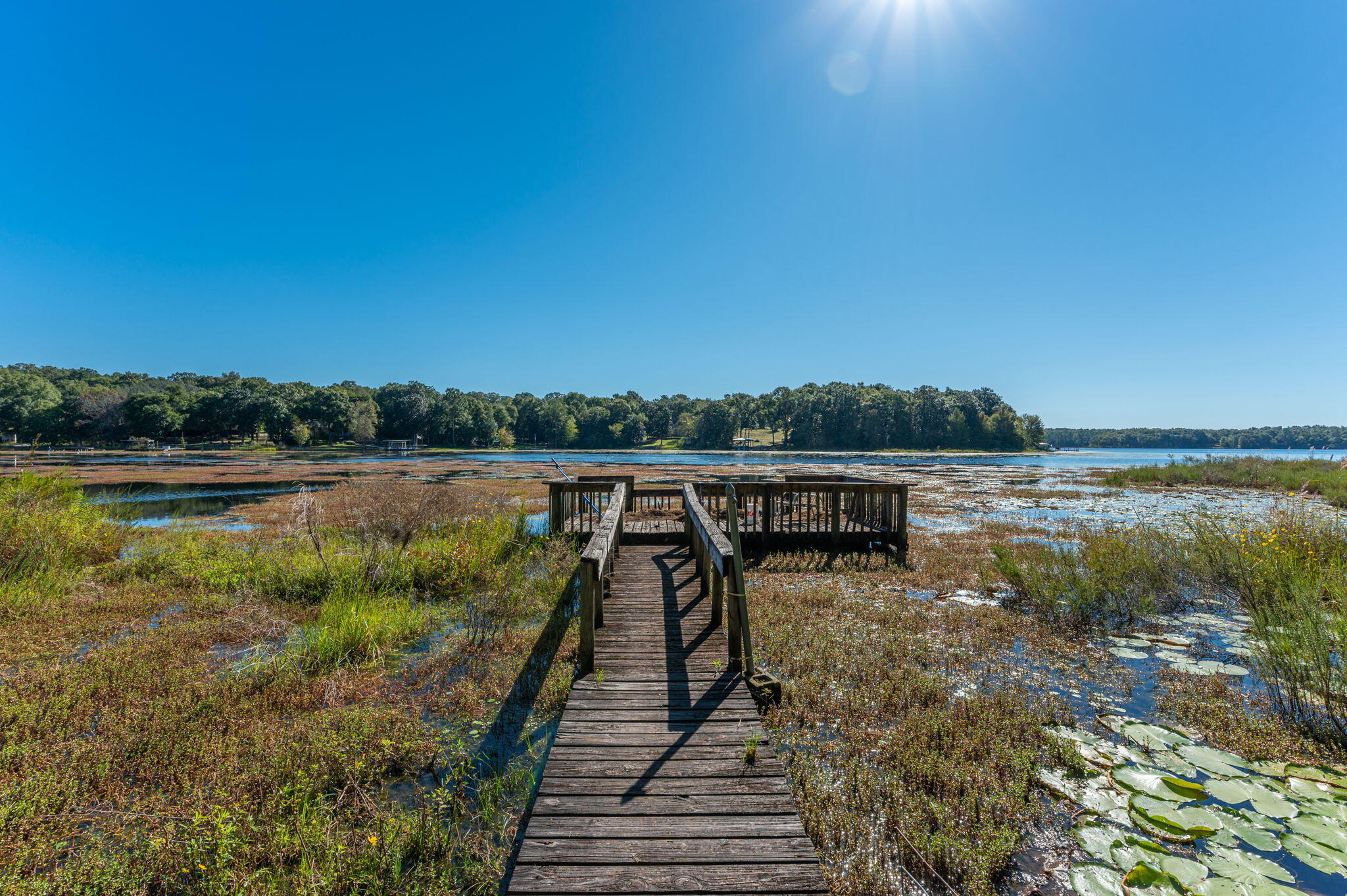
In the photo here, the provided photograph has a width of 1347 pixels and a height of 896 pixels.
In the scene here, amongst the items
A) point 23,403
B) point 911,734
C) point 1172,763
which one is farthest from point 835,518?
point 23,403

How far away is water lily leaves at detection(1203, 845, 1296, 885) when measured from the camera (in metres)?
3.11

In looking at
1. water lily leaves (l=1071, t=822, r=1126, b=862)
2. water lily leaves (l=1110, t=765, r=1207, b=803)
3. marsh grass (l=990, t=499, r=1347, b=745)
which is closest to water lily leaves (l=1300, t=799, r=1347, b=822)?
water lily leaves (l=1110, t=765, r=1207, b=803)

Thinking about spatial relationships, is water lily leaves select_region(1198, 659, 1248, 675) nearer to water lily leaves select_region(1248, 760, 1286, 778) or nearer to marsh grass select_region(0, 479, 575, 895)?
water lily leaves select_region(1248, 760, 1286, 778)

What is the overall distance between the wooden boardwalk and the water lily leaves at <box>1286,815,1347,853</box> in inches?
133

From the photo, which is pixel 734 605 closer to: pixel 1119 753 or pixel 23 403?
pixel 1119 753

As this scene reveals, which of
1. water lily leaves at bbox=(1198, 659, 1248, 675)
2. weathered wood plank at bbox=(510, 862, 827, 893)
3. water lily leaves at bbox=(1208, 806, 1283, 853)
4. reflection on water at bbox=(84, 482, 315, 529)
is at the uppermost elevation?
weathered wood plank at bbox=(510, 862, 827, 893)

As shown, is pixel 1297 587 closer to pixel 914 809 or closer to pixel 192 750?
pixel 914 809

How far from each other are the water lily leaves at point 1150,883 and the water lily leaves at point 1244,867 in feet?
1.17

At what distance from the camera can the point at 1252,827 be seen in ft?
11.7

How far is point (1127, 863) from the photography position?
330 cm

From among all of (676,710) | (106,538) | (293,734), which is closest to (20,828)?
(293,734)

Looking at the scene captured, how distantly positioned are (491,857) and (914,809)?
2.86 metres

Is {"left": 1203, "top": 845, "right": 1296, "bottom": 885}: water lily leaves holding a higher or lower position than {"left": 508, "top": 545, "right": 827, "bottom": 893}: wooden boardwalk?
lower

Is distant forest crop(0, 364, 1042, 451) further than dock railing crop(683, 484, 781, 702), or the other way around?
distant forest crop(0, 364, 1042, 451)
